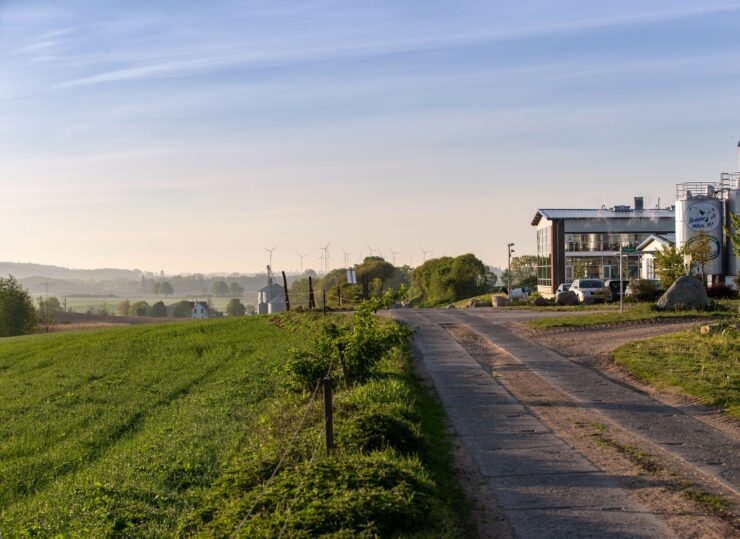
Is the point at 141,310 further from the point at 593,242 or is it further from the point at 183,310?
the point at 593,242

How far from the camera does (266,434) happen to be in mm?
14539

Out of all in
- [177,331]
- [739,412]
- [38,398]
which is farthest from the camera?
A: [177,331]

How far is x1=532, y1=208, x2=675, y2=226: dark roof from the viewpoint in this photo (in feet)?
281

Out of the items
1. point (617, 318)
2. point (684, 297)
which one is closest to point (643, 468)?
point (617, 318)

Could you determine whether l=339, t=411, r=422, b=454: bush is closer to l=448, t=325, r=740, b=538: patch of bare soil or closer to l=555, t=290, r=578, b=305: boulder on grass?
l=448, t=325, r=740, b=538: patch of bare soil

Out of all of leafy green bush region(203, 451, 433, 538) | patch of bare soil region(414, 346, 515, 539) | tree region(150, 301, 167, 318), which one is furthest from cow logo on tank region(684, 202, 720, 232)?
tree region(150, 301, 167, 318)

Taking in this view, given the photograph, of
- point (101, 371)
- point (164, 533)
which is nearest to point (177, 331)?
point (101, 371)

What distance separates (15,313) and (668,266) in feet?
200

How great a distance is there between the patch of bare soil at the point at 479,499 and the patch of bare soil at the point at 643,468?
1.71m

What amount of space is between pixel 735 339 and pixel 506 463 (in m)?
15.0

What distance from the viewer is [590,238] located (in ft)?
280

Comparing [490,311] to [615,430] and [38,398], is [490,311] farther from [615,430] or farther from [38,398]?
[615,430]

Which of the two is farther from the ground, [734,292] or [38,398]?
[734,292]

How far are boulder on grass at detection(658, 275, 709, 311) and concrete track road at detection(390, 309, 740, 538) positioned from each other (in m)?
14.1
